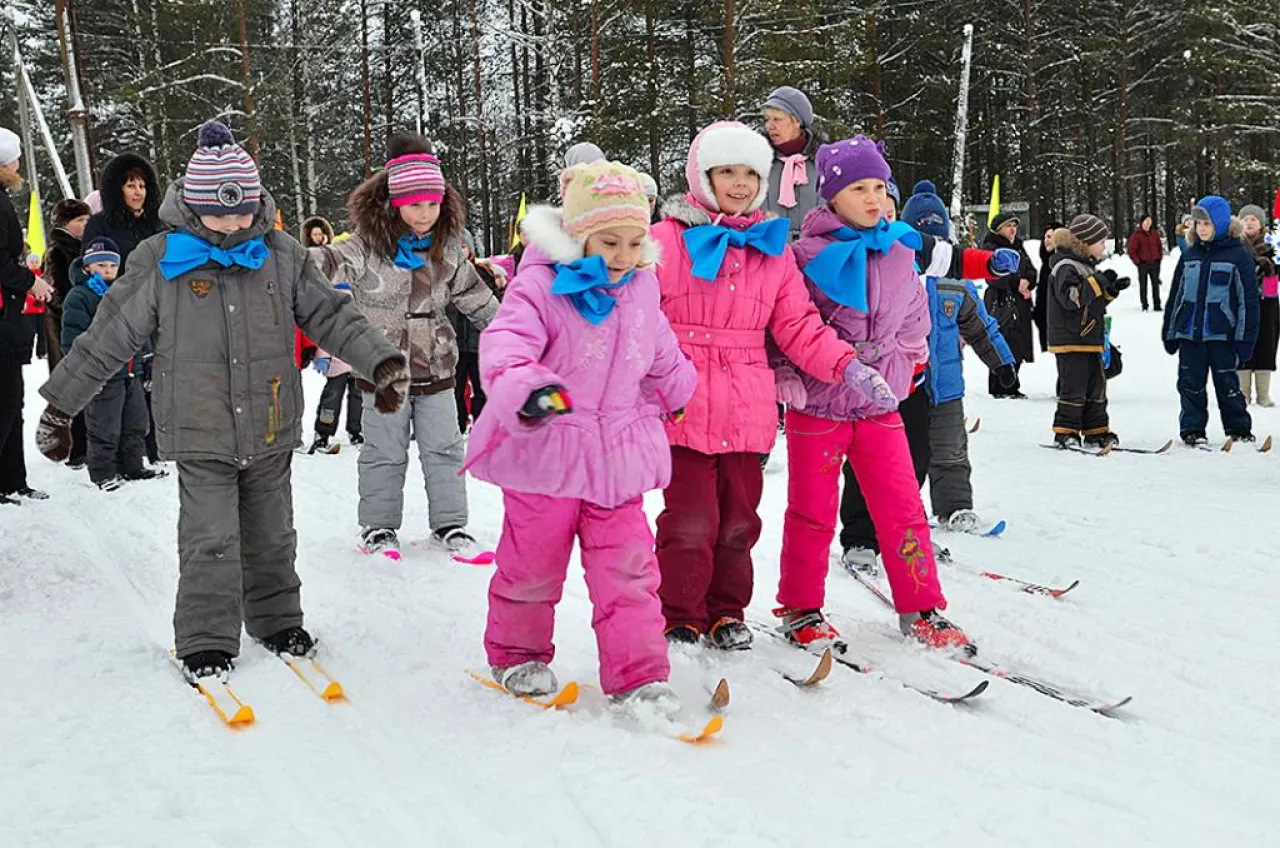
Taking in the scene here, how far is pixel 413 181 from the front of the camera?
514 centimetres

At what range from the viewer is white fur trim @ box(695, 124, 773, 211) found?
3.63 meters

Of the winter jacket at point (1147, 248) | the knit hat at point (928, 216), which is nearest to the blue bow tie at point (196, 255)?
the knit hat at point (928, 216)

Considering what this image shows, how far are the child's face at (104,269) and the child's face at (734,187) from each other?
4833 mm

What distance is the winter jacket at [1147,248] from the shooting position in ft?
65.8

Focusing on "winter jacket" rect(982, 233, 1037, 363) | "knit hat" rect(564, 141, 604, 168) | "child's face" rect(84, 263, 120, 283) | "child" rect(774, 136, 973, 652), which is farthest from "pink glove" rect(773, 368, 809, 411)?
"winter jacket" rect(982, 233, 1037, 363)

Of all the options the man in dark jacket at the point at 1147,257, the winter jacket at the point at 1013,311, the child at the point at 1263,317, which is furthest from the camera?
the man in dark jacket at the point at 1147,257

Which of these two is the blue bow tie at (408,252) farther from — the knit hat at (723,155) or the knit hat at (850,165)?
the knit hat at (850,165)

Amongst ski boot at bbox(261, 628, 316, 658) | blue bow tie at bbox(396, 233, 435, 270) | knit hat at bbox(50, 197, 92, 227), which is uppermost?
knit hat at bbox(50, 197, 92, 227)

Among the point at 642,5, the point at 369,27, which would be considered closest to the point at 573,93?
the point at 642,5

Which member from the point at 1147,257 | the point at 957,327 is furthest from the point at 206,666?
the point at 1147,257

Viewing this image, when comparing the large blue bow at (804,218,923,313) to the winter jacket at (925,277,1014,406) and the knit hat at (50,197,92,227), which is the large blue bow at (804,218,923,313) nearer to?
the winter jacket at (925,277,1014,406)

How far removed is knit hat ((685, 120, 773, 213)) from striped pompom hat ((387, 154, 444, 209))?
1.82 meters

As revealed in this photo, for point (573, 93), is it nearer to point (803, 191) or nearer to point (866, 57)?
point (866, 57)

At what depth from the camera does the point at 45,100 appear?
1186 inches
